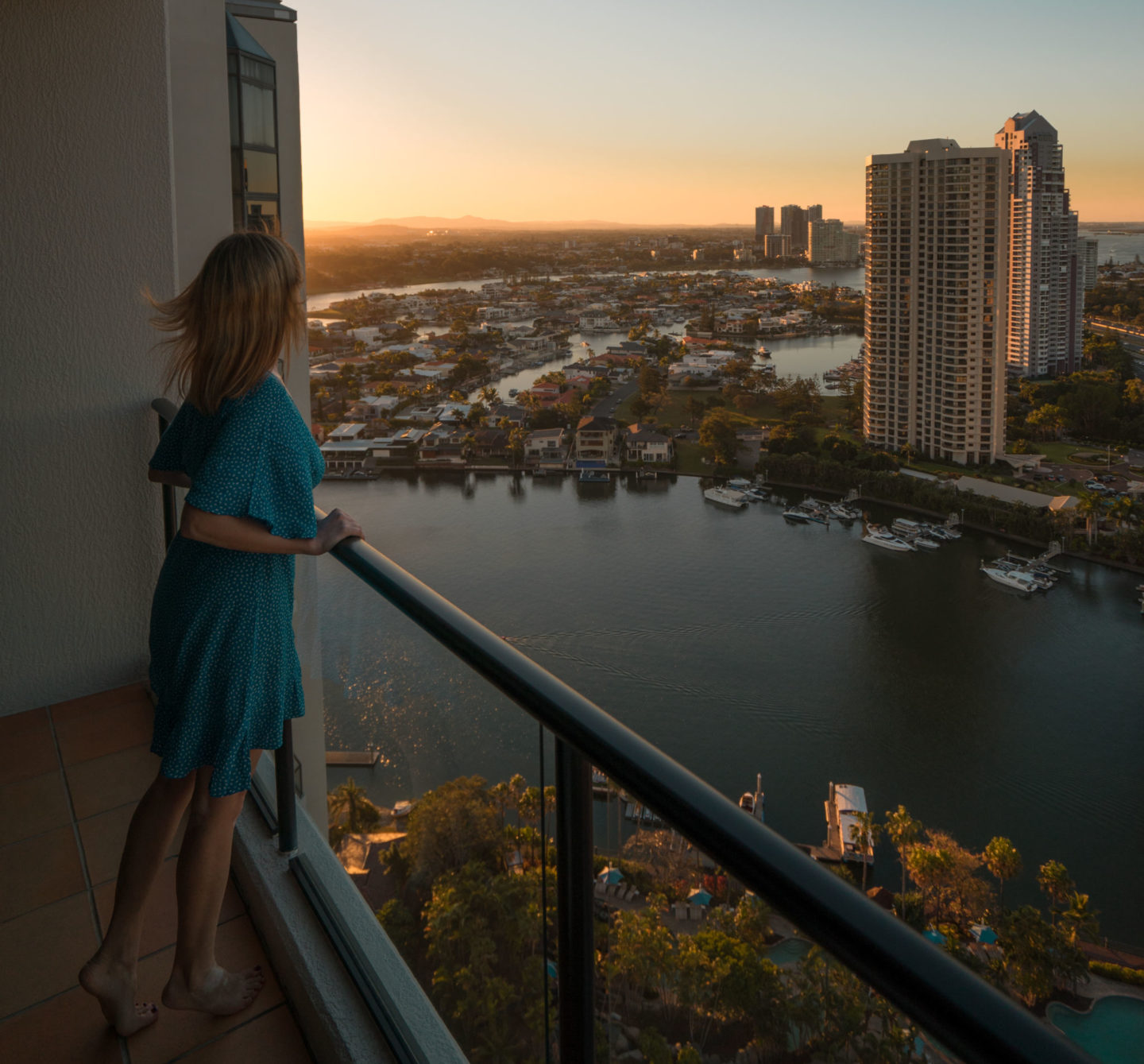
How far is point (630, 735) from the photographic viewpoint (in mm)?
528

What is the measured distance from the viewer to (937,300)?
1261 inches

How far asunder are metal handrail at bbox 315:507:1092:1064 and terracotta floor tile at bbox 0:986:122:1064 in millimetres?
771

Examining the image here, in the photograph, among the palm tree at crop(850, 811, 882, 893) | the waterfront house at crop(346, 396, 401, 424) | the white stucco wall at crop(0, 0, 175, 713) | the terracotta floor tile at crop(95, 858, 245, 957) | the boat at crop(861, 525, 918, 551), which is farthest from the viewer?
the waterfront house at crop(346, 396, 401, 424)

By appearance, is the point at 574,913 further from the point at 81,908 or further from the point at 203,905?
the point at 81,908

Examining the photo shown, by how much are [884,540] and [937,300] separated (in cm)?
1047

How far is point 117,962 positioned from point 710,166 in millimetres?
63388

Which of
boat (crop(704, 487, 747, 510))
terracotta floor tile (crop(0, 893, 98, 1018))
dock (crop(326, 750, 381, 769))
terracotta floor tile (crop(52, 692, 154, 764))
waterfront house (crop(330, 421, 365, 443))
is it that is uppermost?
dock (crop(326, 750, 381, 769))

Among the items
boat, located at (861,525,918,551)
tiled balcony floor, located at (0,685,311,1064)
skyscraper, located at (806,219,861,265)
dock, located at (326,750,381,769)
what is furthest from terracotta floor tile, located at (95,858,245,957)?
skyscraper, located at (806,219,861,265)

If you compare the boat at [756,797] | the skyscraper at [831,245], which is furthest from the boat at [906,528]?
the skyscraper at [831,245]

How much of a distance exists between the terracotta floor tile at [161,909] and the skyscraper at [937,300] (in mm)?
32615

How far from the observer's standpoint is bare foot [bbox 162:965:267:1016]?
1.04 m

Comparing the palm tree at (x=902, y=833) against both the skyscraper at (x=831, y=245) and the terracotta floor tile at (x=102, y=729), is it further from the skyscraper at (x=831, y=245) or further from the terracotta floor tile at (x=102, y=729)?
the skyscraper at (x=831, y=245)

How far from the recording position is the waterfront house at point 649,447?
3136 cm

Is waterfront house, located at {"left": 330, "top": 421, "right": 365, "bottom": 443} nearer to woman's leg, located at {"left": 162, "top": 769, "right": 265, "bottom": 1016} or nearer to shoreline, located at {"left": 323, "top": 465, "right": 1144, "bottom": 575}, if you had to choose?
shoreline, located at {"left": 323, "top": 465, "right": 1144, "bottom": 575}
